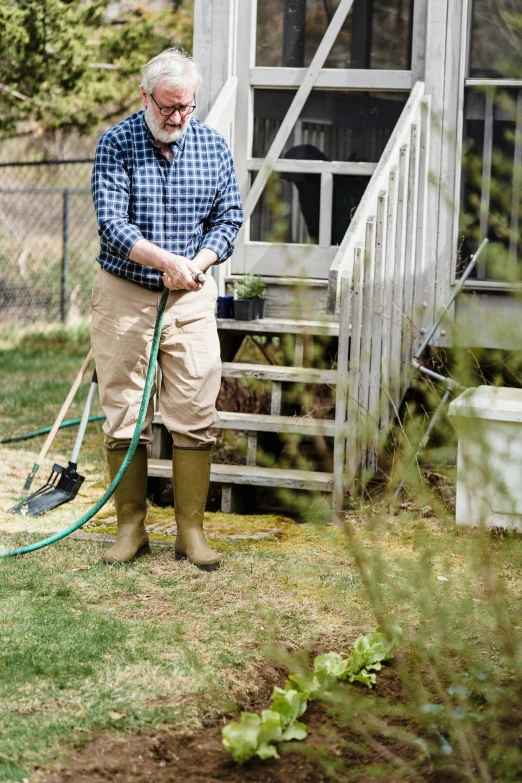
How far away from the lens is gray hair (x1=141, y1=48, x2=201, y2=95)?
3.73 meters

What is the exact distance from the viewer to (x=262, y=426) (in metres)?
4.88

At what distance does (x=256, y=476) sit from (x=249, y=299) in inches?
44.0

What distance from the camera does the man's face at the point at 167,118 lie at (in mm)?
3768

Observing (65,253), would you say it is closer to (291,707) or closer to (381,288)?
(381,288)

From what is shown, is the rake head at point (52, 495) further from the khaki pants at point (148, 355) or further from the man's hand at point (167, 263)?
the man's hand at point (167, 263)

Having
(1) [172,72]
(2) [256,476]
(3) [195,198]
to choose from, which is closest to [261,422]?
(2) [256,476]

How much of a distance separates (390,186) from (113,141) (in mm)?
1612

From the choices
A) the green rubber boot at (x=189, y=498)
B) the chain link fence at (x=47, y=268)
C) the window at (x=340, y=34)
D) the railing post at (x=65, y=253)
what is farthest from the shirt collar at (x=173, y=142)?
the railing post at (x=65, y=253)

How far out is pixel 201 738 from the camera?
2564mm

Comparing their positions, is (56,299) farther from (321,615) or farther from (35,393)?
(321,615)

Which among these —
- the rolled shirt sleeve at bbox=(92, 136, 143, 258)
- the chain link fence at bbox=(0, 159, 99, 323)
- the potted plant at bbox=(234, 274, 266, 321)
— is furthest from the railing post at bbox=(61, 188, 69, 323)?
the rolled shirt sleeve at bbox=(92, 136, 143, 258)

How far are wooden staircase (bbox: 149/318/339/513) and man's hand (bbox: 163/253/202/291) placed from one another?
0.98m

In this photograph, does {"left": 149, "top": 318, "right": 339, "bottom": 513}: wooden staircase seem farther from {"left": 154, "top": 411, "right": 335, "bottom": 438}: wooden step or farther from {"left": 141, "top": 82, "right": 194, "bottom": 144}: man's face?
{"left": 141, "top": 82, "right": 194, "bottom": 144}: man's face

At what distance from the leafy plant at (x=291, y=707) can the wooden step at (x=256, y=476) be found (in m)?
1.78
